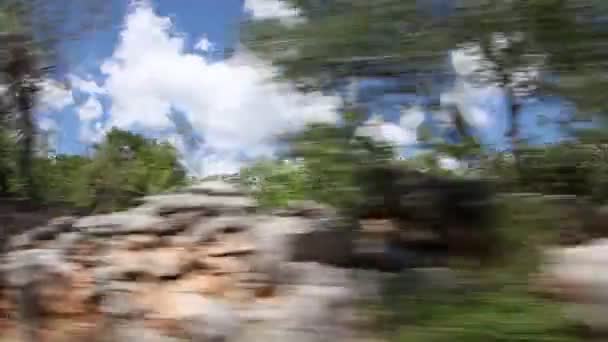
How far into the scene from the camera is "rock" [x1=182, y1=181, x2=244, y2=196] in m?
9.91

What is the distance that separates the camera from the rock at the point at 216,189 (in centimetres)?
991

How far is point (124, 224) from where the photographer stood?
10.6 meters

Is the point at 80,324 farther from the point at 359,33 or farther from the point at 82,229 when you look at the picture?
the point at 359,33

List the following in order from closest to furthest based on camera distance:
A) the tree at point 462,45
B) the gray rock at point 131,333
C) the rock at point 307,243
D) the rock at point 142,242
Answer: the tree at point 462,45
the rock at point 307,243
the gray rock at point 131,333
the rock at point 142,242

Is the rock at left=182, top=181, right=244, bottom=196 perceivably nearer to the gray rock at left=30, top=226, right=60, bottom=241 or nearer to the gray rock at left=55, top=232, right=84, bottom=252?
the gray rock at left=55, top=232, right=84, bottom=252

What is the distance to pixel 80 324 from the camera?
952 cm

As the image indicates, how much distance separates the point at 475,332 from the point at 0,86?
10.8m

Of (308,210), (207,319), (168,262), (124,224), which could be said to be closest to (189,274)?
(168,262)

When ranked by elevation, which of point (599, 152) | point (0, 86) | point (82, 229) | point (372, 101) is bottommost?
point (599, 152)

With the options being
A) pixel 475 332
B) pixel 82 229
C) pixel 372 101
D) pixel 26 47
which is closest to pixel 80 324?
pixel 82 229

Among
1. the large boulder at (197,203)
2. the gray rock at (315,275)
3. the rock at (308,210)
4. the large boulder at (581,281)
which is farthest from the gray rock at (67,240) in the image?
the large boulder at (581,281)

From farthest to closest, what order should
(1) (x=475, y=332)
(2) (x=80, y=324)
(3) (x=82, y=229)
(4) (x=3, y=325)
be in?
(3) (x=82, y=229)
(4) (x=3, y=325)
(2) (x=80, y=324)
(1) (x=475, y=332)

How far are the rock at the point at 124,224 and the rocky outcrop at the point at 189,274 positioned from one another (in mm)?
18

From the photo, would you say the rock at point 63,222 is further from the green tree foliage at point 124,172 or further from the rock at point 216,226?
the rock at point 216,226
